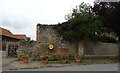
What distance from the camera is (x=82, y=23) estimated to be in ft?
35.0

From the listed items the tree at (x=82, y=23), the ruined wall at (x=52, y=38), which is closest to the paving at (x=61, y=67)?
the tree at (x=82, y=23)

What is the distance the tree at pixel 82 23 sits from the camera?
10555 millimetres

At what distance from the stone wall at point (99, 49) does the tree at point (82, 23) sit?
2176 mm

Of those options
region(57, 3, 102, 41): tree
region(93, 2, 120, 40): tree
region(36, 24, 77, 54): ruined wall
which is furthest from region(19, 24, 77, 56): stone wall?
region(93, 2, 120, 40): tree

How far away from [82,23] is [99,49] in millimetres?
4423

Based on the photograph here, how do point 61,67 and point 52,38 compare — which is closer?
point 61,67

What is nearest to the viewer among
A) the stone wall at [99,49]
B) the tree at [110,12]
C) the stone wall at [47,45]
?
the tree at [110,12]

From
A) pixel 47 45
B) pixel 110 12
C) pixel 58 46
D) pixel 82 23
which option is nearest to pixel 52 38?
pixel 47 45

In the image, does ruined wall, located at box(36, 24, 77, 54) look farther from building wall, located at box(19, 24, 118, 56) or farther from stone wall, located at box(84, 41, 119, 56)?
stone wall, located at box(84, 41, 119, 56)

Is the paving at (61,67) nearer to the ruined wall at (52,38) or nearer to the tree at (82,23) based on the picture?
the tree at (82,23)

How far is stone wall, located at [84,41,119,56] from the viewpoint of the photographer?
507 inches

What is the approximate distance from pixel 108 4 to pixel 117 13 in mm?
1466

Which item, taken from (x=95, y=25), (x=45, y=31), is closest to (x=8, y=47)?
(x=45, y=31)

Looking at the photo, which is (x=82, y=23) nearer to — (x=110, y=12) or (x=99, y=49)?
(x=110, y=12)
